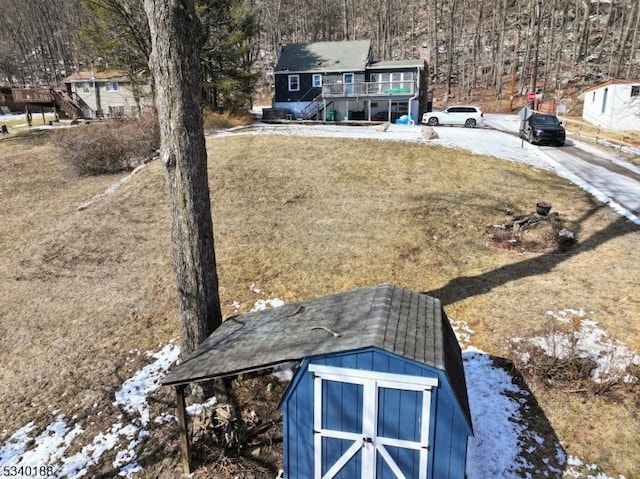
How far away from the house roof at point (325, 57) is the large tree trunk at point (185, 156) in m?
34.8

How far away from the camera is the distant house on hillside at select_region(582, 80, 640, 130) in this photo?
33000mm

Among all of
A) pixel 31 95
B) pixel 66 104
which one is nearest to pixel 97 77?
pixel 66 104

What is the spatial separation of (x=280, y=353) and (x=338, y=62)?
1524 inches

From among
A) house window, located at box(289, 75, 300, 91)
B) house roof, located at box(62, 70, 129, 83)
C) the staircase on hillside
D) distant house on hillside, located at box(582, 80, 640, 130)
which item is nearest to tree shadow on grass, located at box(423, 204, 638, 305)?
distant house on hillside, located at box(582, 80, 640, 130)

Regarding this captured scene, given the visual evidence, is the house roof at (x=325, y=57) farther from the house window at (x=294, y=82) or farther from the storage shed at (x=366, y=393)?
the storage shed at (x=366, y=393)

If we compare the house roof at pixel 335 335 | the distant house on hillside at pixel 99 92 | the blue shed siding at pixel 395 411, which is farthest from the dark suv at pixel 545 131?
the distant house on hillside at pixel 99 92

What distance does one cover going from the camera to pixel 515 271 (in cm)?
1175

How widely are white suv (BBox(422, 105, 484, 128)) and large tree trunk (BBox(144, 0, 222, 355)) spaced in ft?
99.0

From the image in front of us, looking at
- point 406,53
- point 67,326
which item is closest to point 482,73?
point 406,53

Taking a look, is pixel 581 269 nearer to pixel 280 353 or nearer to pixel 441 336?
pixel 441 336

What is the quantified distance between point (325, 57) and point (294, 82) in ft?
12.1

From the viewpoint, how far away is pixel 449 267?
40.1 ft

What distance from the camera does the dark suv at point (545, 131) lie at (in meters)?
26.9

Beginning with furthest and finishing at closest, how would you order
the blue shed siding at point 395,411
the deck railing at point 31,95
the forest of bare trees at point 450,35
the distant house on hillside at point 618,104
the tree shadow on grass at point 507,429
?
the forest of bare trees at point 450,35
the deck railing at point 31,95
the distant house on hillside at point 618,104
the tree shadow on grass at point 507,429
the blue shed siding at point 395,411
